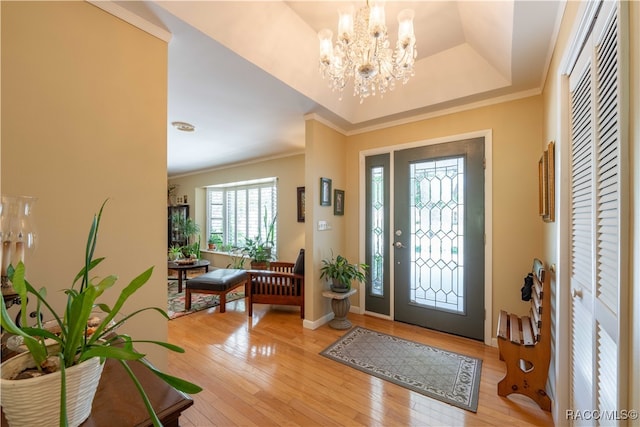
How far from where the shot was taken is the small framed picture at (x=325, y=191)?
308 cm

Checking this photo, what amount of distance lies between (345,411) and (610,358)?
1.42 m

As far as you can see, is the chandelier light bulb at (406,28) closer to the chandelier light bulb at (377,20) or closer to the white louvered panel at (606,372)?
the chandelier light bulb at (377,20)

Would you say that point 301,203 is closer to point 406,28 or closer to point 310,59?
point 310,59

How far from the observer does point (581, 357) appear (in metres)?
1.27

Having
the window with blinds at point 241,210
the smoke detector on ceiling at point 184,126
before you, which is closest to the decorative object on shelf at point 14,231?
the smoke detector on ceiling at point 184,126

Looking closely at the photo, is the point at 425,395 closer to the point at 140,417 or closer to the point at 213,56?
the point at 140,417

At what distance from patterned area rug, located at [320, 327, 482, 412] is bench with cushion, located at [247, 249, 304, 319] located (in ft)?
2.62

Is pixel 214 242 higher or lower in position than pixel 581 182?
lower

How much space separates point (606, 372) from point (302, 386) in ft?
5.60

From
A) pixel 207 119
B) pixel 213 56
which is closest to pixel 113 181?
pixel 213 56

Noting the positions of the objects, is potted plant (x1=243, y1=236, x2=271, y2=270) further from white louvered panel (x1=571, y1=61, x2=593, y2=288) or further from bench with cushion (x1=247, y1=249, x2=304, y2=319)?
white louvered panel (x1=571, y1=61, x2=593, y2=288)

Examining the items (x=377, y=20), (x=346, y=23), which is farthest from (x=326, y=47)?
(x=377, y=20)

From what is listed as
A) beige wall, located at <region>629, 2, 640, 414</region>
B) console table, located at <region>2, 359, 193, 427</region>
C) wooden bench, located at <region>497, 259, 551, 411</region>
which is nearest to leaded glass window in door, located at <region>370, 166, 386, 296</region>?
wooden bench, located at <region>497, 259, 551, 411</region>

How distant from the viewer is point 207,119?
3.16 m
